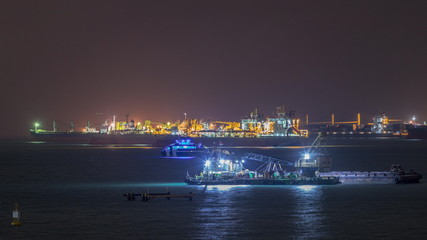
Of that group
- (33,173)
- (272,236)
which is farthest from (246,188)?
(33,173)

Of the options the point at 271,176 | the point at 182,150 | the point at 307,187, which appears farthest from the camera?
the point at 182,150

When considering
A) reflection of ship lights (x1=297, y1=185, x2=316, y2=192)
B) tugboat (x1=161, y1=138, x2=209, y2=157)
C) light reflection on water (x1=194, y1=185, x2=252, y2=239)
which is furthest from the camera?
tugboat (x1=161, y1=138, x2=209, y2=157)

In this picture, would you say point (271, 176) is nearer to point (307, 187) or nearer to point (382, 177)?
point (307, 187)

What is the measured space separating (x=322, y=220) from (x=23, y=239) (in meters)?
15.9

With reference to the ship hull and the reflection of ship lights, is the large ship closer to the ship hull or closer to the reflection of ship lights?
the ship hull

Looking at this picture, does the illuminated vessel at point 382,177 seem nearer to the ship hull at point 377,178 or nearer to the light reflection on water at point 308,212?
the ship hull at point 377,178

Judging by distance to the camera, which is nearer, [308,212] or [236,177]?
[308,212]

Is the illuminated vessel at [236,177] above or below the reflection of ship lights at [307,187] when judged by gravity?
above

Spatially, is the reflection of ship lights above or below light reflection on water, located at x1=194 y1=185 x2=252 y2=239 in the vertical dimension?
above

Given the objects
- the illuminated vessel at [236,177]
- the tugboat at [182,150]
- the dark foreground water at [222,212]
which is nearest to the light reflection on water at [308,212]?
the dark foreground water at [222,212]

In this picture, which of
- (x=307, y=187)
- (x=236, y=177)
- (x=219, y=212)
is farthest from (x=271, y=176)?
(x=219, y=212)

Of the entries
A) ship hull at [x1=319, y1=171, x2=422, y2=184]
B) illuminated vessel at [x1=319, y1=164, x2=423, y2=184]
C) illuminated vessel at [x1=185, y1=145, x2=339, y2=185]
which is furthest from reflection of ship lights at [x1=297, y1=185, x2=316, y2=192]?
illuminated vessel at [x1=319, y1=164, x2=423, y2=184]

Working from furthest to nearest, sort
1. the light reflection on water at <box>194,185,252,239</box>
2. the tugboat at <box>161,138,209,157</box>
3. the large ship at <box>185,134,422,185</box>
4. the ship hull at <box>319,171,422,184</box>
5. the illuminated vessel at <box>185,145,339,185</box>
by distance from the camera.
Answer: the tugboat at <box>161,138,209,157</box> < the ship hull at <box>319,171,422,184</box> < the large ship at <box>185,134,422,185</box> < the illuminated vessel at <box>185,145,339,185</box> < the light reflection on water at <box>194,185,252,239</box>

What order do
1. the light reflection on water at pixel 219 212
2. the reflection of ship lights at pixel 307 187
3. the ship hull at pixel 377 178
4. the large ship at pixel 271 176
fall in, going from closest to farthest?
the light reflection on water at pixel 219 212, the reflection of ship lights at pixel 307 187, the large ship at pixel 271 176, the ship hull at pixel 377 178
